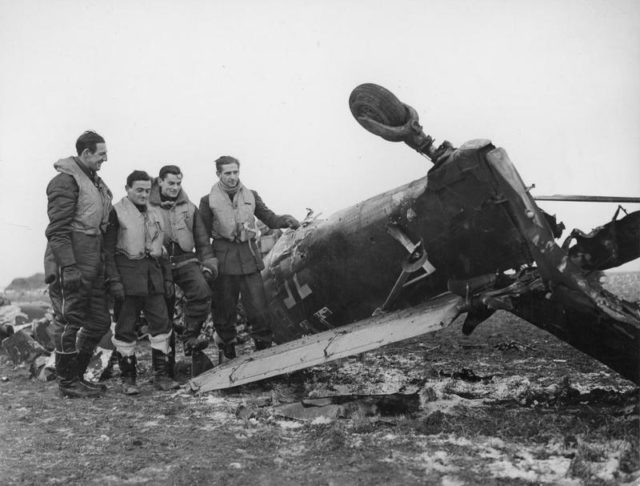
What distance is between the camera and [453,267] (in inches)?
186

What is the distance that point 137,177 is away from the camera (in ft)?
18.0

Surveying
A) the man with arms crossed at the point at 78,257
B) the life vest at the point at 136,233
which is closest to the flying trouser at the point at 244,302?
the life vest at the point at 136,233

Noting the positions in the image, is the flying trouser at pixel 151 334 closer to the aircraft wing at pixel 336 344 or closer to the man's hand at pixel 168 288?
the man's hand at pixel 168 288

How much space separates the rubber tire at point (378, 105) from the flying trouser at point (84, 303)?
2.52 m

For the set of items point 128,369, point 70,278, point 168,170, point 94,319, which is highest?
point 168,170

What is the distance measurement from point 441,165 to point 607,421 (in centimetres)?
203

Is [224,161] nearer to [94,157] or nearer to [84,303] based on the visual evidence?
[94,157]

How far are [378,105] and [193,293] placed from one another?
265cm

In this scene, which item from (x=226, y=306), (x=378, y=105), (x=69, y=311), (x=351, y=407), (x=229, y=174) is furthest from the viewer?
(x=226, y=306)

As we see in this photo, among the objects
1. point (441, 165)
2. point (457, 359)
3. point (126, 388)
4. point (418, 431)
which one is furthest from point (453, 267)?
point (126, 388)

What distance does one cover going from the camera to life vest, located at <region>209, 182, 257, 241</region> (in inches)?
232

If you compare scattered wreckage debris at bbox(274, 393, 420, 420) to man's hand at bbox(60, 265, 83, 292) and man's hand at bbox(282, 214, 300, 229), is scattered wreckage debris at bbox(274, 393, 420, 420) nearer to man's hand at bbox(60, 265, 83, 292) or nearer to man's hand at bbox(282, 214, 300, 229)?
man's hand at bbox(60, 265, 83, 292)

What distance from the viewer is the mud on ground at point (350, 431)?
3.12 metres

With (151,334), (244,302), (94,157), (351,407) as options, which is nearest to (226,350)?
(244,302)
